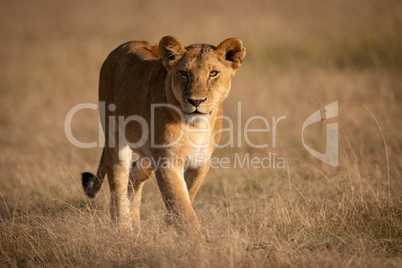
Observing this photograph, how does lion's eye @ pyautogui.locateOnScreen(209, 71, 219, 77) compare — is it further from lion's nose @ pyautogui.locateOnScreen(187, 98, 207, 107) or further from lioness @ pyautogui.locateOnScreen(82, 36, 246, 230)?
lion's nose @ pyautogui.locateOnScreen(187, 98, 207, 107)

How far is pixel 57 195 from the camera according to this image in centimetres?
642

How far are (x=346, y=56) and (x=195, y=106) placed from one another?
1166 centimetres

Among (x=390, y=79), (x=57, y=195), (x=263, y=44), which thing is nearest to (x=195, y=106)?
(x=57, y=195)

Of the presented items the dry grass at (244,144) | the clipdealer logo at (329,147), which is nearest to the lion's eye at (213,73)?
the dry grass at (244,144)

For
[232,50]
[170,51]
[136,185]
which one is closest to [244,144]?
[136,185]

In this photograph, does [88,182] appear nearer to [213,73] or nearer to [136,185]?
[136,185]

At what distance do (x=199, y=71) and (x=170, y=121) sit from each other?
1.62ft

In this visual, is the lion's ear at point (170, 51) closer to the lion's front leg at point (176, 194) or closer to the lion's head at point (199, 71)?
the lion's head at point (199, 71)

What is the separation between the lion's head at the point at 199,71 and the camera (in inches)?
181

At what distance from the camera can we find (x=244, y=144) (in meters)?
9.27

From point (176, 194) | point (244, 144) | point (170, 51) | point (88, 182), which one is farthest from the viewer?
point (244, 144)

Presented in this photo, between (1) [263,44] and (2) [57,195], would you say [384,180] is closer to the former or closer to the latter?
(2) [57,195]

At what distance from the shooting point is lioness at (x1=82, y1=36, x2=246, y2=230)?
4.68 meters

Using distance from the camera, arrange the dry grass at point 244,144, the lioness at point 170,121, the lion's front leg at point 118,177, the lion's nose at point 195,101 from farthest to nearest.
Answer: the lion's front leg at point 118,177 < the lioness at point 170,121 < the lion's nose at point 195,101 < the dry grass at point 244,144
